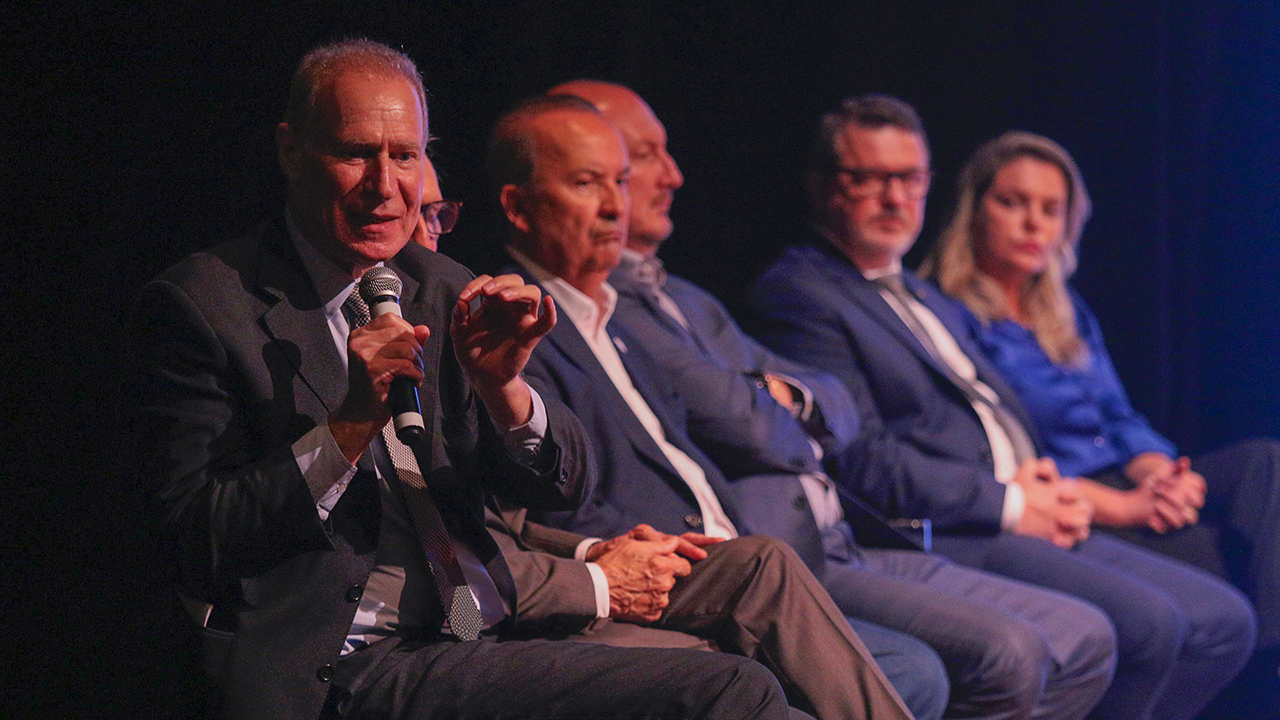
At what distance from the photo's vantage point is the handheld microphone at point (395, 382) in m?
1.51

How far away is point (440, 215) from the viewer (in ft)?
7.16

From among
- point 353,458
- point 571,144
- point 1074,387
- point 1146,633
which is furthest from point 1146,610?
point 353,458

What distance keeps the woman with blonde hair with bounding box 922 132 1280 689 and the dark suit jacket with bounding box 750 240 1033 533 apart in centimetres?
46

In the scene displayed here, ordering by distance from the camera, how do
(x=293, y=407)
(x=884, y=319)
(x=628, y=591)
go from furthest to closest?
(x=884, y=319), (x=628, y=591), (x=293, y=407)

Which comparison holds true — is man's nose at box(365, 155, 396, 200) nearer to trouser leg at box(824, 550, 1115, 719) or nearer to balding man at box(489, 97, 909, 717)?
balding man at box(489, 97, 909, 717)

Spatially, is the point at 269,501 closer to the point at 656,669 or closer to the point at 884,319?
the point at 656,669

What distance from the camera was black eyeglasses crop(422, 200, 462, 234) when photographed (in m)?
2.16

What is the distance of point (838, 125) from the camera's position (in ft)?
11.3

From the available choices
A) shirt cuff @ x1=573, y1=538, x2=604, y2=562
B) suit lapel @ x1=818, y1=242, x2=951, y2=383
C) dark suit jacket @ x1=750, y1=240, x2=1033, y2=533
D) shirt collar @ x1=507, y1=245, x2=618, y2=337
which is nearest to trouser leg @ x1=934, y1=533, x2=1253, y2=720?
dark suit jacket @ x1=750, y1=240, x2=1033, y2=533

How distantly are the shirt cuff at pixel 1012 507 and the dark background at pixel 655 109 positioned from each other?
1.06 meters

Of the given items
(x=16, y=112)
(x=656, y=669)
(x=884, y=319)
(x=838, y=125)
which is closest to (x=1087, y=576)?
(x=884, y=319)

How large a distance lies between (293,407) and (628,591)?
2.07 feet

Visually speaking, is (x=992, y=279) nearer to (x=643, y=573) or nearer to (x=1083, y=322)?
(x=1083, y=322)

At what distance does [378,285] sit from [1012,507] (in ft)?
6.45
